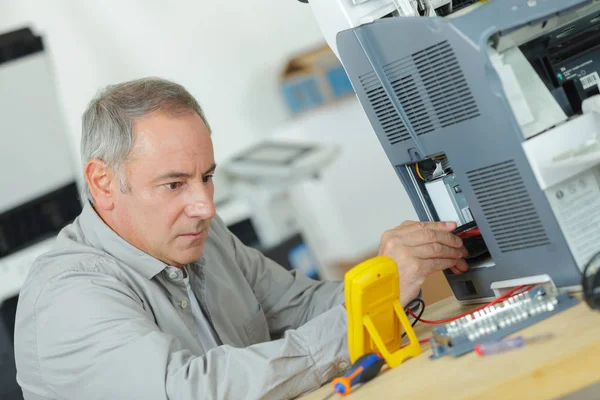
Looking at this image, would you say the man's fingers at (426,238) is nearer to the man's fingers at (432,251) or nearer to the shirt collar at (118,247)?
the man's fingers at (432,251)

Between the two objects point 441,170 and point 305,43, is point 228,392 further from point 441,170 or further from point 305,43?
point 305,43

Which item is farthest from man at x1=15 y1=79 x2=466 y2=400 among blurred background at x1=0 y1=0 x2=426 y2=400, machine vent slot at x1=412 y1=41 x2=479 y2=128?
blurred background at x1=0 y1=0 x2=426 y2=400

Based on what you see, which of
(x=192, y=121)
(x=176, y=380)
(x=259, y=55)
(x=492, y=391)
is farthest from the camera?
(x=259, y=55)

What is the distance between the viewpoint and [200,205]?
5.05ft

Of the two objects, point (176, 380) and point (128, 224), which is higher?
point (128, 224)

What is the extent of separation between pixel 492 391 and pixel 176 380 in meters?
0.51

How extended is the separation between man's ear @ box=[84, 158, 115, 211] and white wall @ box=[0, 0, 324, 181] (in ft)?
10.5

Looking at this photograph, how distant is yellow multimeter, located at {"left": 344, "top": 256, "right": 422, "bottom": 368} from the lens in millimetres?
1268

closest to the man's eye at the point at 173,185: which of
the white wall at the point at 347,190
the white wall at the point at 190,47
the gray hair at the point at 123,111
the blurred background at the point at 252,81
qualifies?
the gray hair at the point at 123,111

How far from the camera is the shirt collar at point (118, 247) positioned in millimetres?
1604

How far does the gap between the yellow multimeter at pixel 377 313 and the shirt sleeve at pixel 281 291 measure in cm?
50

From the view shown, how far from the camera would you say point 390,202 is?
525 centimetres

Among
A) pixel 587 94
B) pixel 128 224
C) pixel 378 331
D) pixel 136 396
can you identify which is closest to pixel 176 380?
pixel 136 396

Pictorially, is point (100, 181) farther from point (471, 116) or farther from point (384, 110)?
point (471, 116)
